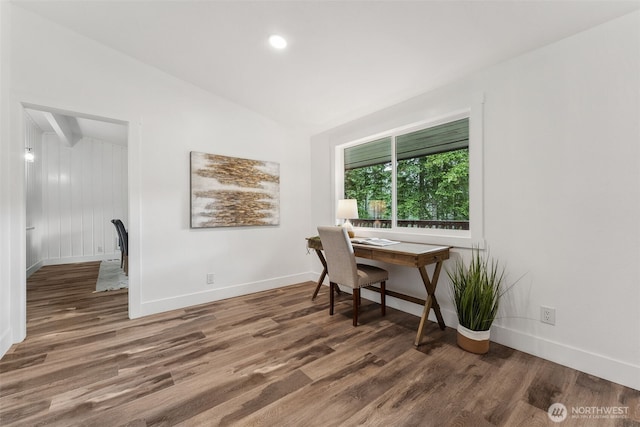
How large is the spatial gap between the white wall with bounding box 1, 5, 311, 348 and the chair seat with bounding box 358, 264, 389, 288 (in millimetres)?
1531

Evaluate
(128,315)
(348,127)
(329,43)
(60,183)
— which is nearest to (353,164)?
(348,127)

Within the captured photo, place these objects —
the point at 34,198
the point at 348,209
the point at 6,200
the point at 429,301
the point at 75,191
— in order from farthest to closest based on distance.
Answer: the point at 75,191
the point at 34,198
the point at 348,209
the point at 429,301
the point at 6,200

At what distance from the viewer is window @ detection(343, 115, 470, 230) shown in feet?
8.38

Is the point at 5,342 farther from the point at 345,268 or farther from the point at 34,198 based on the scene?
the point at 34,198

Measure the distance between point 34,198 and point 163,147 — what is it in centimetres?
410

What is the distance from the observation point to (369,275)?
103 inches

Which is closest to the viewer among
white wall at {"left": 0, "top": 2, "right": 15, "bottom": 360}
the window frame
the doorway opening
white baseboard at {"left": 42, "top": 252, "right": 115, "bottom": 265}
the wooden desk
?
white wall at {"left": 0, "top": 2, "right": 15, "bottom": 360}

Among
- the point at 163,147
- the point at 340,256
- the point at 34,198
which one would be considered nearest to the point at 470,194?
the point at 340,256

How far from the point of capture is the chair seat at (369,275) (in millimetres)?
2555

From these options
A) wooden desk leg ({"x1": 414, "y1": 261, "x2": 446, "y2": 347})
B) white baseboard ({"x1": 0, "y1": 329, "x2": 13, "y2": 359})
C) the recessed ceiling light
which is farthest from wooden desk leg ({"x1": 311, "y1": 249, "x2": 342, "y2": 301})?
white baseboard ({"x1": 0, "y1": 329, "x2": 13, "y2": 359})

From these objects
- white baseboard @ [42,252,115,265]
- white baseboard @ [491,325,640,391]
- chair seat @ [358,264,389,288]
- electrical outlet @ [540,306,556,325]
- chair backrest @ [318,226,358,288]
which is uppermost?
chair backrest @ [318,226,358,288]

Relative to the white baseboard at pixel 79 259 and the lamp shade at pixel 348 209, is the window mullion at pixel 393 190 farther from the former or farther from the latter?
the white baseboard at pixel 79 259

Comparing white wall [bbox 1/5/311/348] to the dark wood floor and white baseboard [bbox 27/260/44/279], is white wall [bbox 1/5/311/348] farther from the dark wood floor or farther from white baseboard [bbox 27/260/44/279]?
white baseboard [bbox 27/260/44/279]

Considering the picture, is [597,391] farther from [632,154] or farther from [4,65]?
[4,65]
